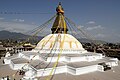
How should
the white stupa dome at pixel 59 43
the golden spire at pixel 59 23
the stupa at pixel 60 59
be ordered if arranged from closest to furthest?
the stupa at pixel 60 59 → the white stupa dome at pixel 59 43 → the golden spire at pixel 59 23

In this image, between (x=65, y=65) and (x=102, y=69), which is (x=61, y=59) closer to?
(x=65, y=65)

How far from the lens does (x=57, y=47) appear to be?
1656 centimetres

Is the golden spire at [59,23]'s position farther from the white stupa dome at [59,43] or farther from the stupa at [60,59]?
the white stupa dome at [59,43]

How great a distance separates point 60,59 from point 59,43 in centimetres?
258

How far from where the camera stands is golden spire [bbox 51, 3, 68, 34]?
17800 mm

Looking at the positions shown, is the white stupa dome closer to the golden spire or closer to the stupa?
the stupa

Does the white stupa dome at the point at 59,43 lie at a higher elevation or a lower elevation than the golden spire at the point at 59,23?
lower

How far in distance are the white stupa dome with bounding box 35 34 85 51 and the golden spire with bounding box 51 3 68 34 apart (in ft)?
2.43

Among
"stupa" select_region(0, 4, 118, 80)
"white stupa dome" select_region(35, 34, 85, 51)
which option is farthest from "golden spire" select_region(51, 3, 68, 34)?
"white stupa dome" select_region(35, 34, 85, 51)

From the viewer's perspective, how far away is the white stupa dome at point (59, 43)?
654 inches

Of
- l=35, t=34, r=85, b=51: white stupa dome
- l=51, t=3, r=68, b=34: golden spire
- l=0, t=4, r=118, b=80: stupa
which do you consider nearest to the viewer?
l=0, t=4, r=118, b=80: stupa

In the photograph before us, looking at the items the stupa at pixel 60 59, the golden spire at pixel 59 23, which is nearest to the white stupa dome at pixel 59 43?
the stupa at pixel 60 59

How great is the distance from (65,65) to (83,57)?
3.13 m

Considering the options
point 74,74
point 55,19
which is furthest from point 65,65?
point 55,19
